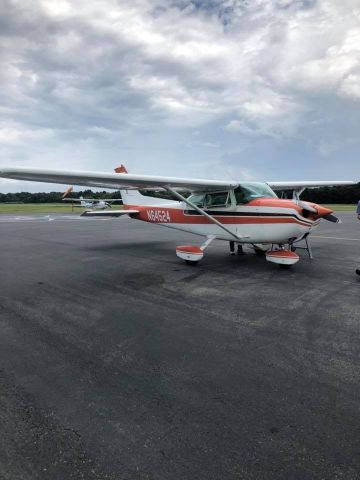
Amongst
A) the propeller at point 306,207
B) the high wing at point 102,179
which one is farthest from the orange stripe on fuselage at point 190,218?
the high wing at point 102,179

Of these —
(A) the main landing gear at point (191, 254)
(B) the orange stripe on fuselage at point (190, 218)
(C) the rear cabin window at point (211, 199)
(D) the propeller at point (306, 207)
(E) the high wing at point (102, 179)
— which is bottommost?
(A) the main landing gear at point (191, 254)

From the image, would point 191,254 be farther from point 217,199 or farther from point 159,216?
point 159,216

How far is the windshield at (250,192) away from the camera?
797cm

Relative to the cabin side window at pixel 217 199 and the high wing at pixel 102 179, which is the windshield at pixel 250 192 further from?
the cabin side window at pixel 217 199

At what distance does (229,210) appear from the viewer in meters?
8.24

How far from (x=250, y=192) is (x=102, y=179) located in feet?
12.1

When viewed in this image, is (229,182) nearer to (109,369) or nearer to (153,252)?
(153,252)

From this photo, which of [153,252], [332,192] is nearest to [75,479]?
[153,252]

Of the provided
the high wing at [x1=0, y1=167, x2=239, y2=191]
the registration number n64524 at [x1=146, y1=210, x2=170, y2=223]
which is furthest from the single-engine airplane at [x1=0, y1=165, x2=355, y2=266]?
the registration number n64524 at [x1=146, y1=210, x2=170, y2=223]

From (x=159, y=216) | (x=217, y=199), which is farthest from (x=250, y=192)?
(x=159, y=216)

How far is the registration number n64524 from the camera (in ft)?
33.8

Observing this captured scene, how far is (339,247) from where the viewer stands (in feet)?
35.8

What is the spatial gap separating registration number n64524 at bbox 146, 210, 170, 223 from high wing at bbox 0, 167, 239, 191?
2039 mm

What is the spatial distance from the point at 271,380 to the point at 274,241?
5.15 m
